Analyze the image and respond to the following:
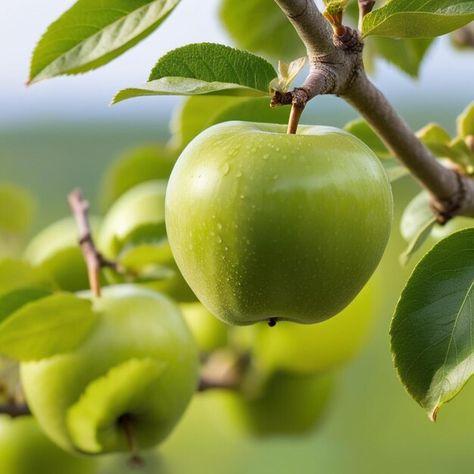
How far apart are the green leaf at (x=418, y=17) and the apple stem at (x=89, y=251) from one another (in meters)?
0.39

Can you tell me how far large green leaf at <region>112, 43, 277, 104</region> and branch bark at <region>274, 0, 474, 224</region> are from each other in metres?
0.03

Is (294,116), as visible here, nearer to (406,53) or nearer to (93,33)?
(93,33)

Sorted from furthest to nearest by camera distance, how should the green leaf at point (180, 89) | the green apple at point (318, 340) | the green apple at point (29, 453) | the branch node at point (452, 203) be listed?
the green apple at point (318, 340) < the green apple at point (29, 453) < the branch node at point (452, 203) < the green leaf at point (180, 89)

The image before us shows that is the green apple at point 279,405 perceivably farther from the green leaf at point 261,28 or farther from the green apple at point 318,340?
the green leaf at point 261,28

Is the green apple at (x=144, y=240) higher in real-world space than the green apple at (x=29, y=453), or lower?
higher

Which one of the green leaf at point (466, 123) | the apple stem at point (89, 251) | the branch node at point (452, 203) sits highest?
the green leaf at point (466, 123)

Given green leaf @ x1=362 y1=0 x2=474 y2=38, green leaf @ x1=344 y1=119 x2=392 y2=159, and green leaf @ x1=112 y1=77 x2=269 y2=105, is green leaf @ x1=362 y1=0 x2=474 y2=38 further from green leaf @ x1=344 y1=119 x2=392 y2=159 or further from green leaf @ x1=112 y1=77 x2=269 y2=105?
green leaf @ x1=344 y1=119 x2=392 y2=159

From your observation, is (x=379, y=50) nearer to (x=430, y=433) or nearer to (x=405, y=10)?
(x=405, y=10)

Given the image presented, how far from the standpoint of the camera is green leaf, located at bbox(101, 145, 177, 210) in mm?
1103

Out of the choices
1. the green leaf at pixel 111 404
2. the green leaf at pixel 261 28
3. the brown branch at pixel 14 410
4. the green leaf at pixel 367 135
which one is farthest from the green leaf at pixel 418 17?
the brown branch at pixel 14 410

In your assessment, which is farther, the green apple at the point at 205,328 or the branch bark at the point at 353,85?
the green apple at the point at 205,328

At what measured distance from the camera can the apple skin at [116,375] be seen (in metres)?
0.77

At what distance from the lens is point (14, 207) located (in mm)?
1255

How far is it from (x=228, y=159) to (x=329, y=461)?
2245mm
